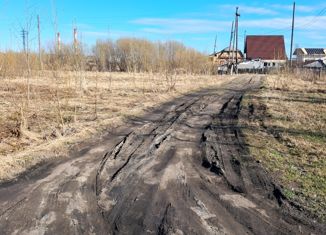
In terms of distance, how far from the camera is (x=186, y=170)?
6.45m

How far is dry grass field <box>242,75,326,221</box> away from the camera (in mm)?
5531

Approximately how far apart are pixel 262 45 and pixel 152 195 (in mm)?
87795

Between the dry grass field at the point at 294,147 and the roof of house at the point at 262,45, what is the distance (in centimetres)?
7527

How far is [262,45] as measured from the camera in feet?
290

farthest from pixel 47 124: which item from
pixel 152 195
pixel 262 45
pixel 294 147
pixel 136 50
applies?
pixel 262 45

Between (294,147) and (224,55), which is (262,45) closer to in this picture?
(224,55)

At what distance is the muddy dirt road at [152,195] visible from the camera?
426cm

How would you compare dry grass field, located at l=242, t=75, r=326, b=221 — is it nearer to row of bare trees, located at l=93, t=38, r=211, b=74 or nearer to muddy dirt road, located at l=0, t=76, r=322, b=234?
muddy dirt road, located at l=0, t=76, r=322, b=234

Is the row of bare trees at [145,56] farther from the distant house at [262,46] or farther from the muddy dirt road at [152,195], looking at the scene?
the distant house at [262,46]

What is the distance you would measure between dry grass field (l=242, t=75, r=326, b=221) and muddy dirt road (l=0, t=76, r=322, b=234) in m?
0.30

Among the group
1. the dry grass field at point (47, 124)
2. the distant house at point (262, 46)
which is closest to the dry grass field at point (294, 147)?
the dry grass field at point (47, 124)

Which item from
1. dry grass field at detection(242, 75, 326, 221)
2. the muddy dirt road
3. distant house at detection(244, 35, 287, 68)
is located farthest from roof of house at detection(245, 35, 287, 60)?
the muddy dirt road

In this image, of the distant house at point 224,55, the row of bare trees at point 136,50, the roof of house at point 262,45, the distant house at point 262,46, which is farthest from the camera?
the roof of house at point 262,45

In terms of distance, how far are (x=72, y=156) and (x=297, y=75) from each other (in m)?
32.9
